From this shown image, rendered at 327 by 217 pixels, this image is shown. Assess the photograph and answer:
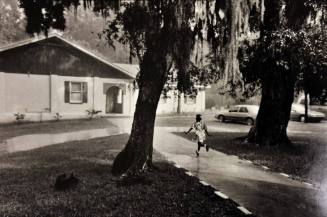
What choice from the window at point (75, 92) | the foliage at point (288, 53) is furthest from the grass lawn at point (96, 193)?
the window at point (75, 92)

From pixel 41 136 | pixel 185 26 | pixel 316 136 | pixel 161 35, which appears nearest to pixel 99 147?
pixel 41 136

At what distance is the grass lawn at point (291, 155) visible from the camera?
38.4 feet

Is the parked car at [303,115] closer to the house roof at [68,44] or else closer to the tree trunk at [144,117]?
the house roof at [68,44]

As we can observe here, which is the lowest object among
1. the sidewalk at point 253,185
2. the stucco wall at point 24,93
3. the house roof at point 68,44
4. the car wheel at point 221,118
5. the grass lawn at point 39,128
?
the sidewalk at point 253,185

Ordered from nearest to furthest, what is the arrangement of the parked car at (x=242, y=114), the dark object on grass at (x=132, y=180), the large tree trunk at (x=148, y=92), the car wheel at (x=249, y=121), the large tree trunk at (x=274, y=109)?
the large tree trunk at (x=148, y=92)
the dark object on grass at (x=132, y=180)
the large tree trunk at (x=274, y=109)
the parked car at (x=242, y=114)
the car wheel at (x=249, y=121)

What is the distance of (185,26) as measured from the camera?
25.6 ft

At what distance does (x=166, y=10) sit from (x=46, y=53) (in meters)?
20.4

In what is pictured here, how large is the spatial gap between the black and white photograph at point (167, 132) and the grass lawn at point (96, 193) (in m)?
0.03

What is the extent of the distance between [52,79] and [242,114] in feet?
46.0

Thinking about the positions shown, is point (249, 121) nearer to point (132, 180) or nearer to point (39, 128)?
point (39, 128)

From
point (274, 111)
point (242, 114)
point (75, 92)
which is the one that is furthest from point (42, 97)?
point (274, 111)

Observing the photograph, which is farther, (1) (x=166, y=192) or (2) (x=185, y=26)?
(1) (x=166, y=192)

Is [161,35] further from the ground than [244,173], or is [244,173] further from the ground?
[161,35]

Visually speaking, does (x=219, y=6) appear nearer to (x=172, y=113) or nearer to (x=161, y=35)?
(x=161, y=35)
